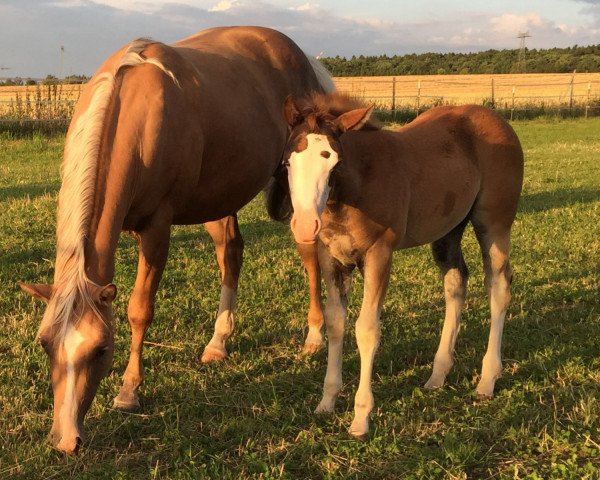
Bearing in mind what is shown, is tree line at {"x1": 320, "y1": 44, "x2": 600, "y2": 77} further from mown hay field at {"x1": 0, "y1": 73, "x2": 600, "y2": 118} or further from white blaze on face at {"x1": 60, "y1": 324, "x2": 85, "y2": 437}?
white blaze on face at {"x1": 60, "y1": 324, "x2": 85, "y2": 437}

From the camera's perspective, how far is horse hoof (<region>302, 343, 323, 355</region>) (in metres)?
4.48

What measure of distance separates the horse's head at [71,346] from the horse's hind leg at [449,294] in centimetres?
206

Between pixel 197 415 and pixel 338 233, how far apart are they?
4.23 ft

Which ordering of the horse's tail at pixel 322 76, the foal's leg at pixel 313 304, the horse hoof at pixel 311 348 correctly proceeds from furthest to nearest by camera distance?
the horse's tail at pixel 322 76 → the foal's leg at pixel 313 304 → the horse hoof at pixel 311 348

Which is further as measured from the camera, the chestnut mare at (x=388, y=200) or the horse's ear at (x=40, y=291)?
the chestnut mare at (x=388, y=200)

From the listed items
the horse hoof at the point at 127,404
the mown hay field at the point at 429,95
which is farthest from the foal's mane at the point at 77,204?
the mown hay field at the point at 429,95

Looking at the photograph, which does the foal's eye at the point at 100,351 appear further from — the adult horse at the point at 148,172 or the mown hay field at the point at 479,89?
the mown hay field at the point at 479,89

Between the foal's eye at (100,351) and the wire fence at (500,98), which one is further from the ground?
the wire fence at (500,98)

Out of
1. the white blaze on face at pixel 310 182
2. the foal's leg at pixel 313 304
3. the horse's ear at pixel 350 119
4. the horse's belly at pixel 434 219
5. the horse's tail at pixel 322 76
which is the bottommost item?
the foal's leg at pixel 313 304

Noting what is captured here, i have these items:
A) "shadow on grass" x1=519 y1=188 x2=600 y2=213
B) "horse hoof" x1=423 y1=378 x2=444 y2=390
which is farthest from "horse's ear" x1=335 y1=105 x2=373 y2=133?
"shadow on grass" x1=519 y1=188 x2=600 y2=213

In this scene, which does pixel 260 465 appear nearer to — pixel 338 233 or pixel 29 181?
pixel 338 233

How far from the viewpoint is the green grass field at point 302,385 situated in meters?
3.04

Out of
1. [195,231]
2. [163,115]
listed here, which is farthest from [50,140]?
[163,115]

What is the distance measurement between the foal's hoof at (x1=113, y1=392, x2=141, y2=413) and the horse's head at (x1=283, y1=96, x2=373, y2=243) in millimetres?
1522
